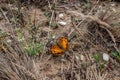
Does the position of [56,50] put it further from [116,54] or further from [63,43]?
[116,54]

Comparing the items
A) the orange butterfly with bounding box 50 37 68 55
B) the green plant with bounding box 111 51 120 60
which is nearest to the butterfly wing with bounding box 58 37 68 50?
the orange butterfly with bounding box 50 37 68 55

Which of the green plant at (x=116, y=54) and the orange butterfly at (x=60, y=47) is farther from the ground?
the orange butterfly at (x=60, y=47)

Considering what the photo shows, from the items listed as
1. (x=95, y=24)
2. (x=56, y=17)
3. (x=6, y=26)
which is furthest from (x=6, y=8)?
(x=95, y=24)

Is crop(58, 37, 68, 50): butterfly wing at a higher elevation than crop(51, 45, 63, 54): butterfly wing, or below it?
higher

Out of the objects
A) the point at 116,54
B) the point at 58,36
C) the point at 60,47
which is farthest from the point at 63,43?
the point at 116,54

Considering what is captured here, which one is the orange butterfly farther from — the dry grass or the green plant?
the green plant

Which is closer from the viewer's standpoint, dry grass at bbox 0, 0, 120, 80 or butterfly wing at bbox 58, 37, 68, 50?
dry grass at bbox 0, 0, 120, 80

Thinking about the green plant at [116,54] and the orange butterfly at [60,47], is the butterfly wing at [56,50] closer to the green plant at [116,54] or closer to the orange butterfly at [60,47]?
the orange butterfly at [60,47]

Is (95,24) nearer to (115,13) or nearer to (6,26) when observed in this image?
(115,13)

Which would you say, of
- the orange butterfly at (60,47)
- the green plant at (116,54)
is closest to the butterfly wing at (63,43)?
the orange butterfly at (60,47)
